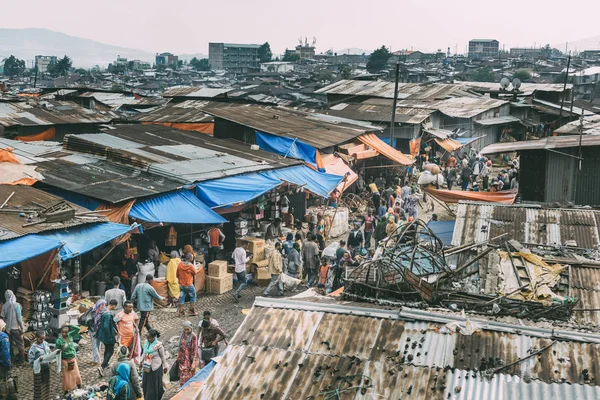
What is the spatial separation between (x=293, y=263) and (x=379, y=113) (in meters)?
20.8

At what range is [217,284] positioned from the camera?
1454cm

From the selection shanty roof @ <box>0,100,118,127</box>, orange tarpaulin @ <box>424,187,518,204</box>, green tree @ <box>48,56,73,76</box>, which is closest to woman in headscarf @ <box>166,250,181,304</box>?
orange tarpaulin @ <box>424,187,518,204</box>

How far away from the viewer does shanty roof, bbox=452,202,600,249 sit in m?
12.0

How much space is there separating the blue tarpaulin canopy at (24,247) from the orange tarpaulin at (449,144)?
23.4 meters

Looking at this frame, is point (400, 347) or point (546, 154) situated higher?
point (546, 154)

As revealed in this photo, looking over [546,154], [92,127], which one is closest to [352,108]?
[92,127]

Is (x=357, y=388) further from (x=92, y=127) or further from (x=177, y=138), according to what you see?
(x=92, y=127)

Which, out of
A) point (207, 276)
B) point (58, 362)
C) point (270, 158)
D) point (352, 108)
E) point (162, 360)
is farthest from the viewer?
point (352, 108)

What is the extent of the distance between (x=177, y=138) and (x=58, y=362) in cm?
1171

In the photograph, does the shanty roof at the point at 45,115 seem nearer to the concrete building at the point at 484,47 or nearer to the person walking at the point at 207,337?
the person walking at the point at 207,337

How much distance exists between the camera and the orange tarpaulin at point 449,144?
103 ft

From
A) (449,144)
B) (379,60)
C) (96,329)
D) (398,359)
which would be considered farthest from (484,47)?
(398,359)

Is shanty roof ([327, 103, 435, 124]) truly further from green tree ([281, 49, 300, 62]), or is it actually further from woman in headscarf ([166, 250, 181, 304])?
green tree ([281, 49, 300, 62])

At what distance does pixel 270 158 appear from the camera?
1972 cm
